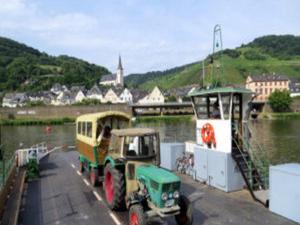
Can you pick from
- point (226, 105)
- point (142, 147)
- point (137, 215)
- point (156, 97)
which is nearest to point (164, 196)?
point (137, 215)

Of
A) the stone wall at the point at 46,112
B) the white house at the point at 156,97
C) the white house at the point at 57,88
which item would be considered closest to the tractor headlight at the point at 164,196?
the stone wall at the point at 46,112

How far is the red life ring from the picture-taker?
40.7 ft

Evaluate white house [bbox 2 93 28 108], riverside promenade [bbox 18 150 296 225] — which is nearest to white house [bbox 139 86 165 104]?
white house [bbox 2 93 28 108]

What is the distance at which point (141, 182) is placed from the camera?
8.49 m

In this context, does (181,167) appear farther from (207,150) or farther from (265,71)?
(265,71)

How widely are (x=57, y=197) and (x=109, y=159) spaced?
2.96 metres

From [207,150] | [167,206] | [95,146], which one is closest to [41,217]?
[95,146]

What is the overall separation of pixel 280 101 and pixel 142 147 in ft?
300

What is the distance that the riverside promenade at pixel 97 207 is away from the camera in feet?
29.4

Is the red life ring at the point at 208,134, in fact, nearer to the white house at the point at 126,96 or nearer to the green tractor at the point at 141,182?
the green tractor at the point at 141,182

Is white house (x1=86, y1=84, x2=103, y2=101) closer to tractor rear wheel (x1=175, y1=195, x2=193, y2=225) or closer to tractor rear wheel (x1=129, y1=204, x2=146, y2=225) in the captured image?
tractor rear wheel (x1=175, y1=195, x2=193, y2=225)

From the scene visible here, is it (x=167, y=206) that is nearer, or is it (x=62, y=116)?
(x=167, y=206)

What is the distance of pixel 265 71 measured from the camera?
543 feet

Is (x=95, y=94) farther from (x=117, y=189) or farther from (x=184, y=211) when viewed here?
(x=184, y=211)
